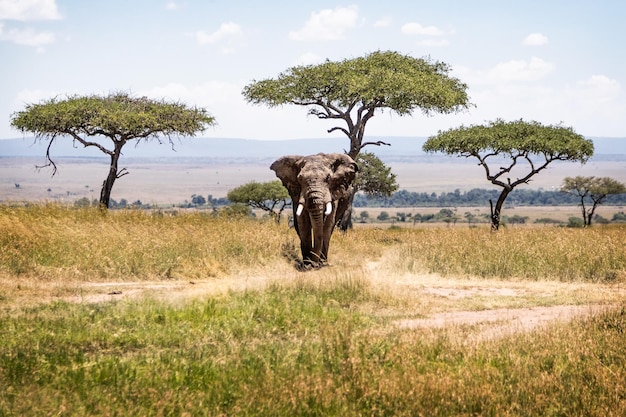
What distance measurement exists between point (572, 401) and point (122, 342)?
5727mm

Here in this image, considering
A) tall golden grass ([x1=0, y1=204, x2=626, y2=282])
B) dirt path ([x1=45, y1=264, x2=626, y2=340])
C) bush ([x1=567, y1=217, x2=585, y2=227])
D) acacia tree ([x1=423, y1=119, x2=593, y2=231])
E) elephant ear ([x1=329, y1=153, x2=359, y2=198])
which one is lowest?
bush ([x1=567, y1=217, x2=585, y2=227])

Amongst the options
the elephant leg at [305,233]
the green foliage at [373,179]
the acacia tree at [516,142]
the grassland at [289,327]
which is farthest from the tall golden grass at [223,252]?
the green foliage at [373,179]

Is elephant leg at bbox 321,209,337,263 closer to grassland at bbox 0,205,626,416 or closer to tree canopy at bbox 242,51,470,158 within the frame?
grassland at bbox 0,205,626,416

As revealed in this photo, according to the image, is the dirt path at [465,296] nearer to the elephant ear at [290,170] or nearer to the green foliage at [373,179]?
the elephant ear at [290,170]

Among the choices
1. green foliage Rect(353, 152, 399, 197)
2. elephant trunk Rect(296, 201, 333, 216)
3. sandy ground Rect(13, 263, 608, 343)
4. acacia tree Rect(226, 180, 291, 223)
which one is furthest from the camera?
acacia tree Rect(226, 180, 291, 223)

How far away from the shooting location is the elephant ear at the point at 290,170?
18547 mm

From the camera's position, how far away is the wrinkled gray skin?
1731 cm

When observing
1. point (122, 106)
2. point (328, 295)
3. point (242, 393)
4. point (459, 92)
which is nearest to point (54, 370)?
point (242, 393)

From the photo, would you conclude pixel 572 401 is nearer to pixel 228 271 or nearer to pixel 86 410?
pixel 86 410

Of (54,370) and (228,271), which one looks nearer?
(54,370)

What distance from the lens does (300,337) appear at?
34.4ft

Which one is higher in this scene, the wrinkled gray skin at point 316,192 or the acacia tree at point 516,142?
the acacia tree at point 516,142

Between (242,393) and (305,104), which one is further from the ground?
(305,104)

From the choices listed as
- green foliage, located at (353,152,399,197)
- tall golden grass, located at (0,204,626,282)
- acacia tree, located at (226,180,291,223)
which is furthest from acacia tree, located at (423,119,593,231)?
acacia tree, located at (226,180,291,223)
